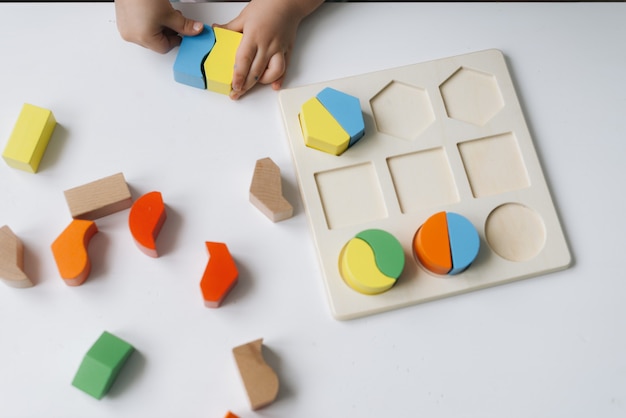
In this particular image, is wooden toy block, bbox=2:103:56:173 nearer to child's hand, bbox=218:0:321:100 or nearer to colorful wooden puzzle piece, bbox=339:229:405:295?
child's hand, bbox=218:0:321:100

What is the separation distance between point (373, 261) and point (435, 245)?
0.24ft

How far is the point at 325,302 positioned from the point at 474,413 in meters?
0.21

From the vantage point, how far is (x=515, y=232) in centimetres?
78

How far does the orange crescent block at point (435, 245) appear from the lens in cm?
73

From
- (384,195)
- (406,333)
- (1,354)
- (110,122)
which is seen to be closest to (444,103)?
(384,195)

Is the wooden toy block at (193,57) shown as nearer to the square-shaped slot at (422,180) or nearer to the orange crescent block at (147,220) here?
the orange crescent block at (147,220)

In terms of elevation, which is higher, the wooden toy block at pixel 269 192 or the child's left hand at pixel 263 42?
the child's left hand at pixel 263 42

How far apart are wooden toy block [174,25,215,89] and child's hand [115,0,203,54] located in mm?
10

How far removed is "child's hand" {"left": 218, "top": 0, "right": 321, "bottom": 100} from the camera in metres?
0.81

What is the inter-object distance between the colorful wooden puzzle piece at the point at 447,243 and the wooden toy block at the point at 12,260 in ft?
1.48

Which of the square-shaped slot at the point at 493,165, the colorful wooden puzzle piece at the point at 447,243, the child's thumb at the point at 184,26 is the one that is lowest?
the colorful wooden puzzle piece at the point at 447,243

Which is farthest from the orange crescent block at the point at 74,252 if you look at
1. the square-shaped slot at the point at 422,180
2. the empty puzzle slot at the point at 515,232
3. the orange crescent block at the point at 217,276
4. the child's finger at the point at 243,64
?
the empty puzzle slot at the point at 515,232

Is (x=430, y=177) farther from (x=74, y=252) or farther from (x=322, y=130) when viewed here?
(x=74, y=252)

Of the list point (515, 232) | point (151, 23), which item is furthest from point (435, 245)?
point (151, 23)
